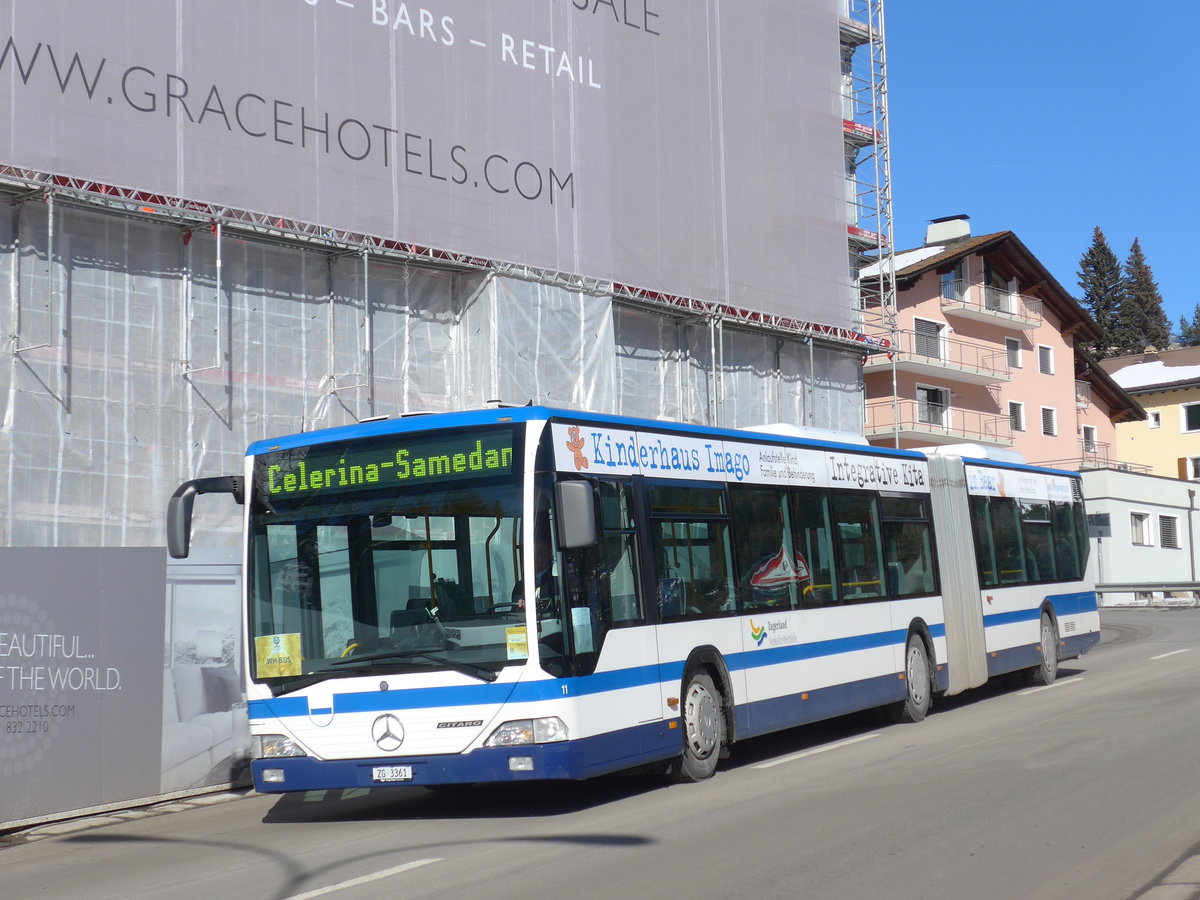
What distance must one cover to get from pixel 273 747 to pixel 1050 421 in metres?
53.1

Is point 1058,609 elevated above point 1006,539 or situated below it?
below

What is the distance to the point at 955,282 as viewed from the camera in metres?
52.8

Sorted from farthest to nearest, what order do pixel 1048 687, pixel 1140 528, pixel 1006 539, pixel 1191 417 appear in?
1. pixel 1191 417
2. pixel 1140 528
3. pixel 1048 687
4. pixel 1006 539

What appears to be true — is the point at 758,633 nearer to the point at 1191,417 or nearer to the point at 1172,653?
the point at 1172,653

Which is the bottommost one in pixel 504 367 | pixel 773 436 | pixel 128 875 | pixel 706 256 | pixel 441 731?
pixel 128 875

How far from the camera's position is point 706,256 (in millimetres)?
27922

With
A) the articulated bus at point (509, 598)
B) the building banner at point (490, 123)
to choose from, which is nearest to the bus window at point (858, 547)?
the articulated bus at point (509, 598)

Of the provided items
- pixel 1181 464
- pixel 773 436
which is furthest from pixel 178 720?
pixel 1181 464

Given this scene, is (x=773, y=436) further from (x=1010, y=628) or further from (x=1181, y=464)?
(x=1181, y=464)

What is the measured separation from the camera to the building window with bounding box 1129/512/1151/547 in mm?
55531

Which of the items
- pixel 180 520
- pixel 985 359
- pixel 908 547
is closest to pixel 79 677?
pixel 180 520

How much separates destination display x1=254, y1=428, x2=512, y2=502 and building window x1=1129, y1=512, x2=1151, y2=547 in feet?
167


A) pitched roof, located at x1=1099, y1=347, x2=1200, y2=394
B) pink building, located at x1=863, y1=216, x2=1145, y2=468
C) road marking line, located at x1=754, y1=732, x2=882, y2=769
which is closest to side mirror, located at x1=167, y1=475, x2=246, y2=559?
road marking line, located at x1=754, y1=732, x2=882, y2=769

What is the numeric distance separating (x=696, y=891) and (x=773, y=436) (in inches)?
263
